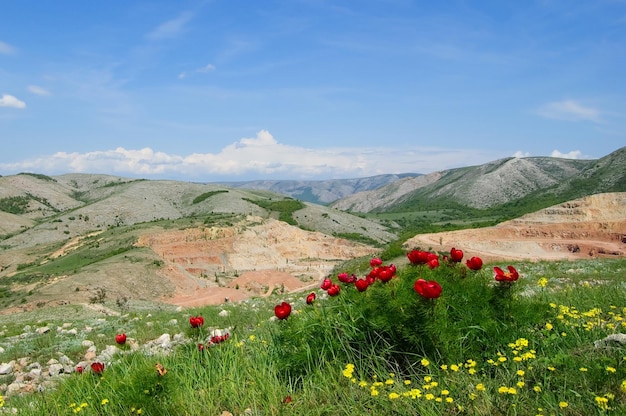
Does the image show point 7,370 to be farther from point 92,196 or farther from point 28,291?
point 92,196

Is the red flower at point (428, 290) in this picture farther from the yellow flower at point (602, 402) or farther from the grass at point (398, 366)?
the yellow flower at point (602, 402)

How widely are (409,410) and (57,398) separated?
4726 mm

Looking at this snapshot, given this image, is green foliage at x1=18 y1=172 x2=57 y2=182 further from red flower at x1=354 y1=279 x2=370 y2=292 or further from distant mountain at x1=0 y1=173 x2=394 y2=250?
red flower at x1=354 y1=279 x2=370 y2=292

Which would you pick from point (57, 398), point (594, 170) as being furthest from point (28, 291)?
point (594, 170)

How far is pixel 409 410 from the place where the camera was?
3.90 m

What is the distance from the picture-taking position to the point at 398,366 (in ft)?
16.3

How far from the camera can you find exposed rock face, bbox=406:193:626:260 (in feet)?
143

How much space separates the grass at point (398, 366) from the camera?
3979mm

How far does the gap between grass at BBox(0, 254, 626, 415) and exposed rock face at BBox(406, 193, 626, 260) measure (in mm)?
35157

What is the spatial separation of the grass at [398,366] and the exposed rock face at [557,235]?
35.2 metres

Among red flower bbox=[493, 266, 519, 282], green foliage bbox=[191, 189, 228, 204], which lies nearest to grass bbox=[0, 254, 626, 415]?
red flower bbox=[493, 266, 519, 282]

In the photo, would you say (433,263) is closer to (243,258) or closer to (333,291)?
(333,291)

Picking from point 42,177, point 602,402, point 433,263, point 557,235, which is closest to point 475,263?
point 433,263

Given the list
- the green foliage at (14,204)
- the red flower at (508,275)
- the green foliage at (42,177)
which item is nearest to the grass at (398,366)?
the red flower at (508,275)
